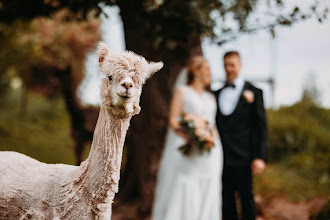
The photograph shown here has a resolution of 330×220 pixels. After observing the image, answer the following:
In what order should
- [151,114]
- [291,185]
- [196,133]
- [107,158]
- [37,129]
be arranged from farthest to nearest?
[37,129], [291,185], [151,114], [196,133], [107,158]

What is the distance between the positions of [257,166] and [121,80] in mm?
2333

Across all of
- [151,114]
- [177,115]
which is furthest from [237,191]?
[151,114]

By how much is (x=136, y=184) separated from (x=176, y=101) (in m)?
2.31

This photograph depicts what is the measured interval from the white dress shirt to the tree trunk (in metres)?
1.41

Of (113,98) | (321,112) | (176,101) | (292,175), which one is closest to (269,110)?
(321,112)

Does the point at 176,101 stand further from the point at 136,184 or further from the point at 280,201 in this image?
the point at 280,201

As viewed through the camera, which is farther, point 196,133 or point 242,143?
point 196,133

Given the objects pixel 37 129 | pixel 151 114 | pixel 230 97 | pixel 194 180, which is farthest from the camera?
pixel 37 129

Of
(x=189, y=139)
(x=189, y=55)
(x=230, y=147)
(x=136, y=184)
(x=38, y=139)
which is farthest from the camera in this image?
(x=38, y=139)

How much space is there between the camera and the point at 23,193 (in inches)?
78.0

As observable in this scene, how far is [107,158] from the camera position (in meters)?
1.89

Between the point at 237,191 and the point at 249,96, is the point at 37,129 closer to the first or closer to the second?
the point at 237,191

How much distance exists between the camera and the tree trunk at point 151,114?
5070 mm

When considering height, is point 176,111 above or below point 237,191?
above
